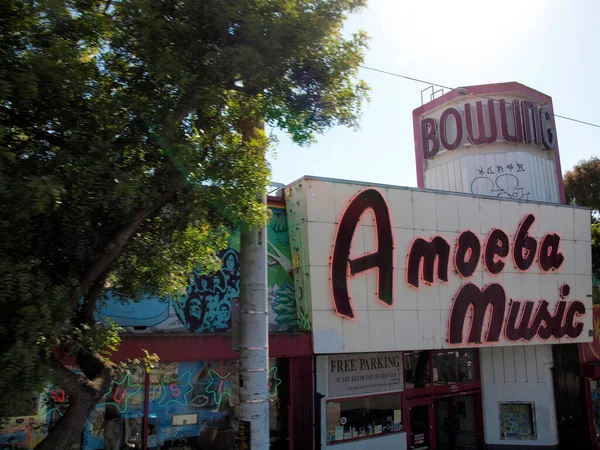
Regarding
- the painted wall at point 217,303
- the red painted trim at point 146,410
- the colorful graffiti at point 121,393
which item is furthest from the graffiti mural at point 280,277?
the colorful graffiti at point 121,393

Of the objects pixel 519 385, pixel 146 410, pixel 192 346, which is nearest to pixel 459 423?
pixel 519 385

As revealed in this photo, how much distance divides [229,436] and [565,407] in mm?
9971

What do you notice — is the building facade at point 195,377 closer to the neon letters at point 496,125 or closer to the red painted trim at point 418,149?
the red painted trim at point 418,149

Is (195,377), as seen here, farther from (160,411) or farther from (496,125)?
(496,125)

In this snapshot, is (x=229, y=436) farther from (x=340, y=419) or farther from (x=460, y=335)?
(x=460, y=335)

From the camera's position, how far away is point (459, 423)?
14492 mm

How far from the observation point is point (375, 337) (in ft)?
35.1

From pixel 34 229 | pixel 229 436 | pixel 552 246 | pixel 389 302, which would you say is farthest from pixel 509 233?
pixel 34 229

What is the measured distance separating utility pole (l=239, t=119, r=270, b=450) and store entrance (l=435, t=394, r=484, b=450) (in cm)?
986

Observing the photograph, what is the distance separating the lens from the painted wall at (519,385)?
46.1 feet

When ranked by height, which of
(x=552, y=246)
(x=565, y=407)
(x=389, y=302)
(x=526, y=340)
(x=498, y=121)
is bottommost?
(x=565, y=407)

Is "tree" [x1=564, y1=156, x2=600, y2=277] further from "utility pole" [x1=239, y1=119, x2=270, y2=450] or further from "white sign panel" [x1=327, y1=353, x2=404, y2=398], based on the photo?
"utility pole" [x1=239, y1=119, x2=270, y2=450]

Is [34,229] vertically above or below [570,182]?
below

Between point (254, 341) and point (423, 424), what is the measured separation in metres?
8.63
